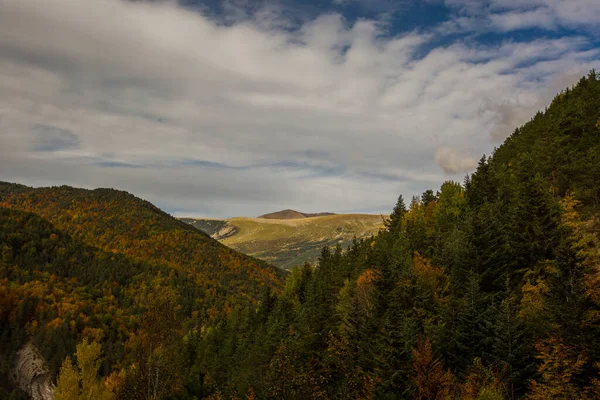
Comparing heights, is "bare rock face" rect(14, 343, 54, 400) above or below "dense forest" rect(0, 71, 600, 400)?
below

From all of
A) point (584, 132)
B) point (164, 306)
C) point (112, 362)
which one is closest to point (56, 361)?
point (112, 362)

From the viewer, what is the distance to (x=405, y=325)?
40.3 metres

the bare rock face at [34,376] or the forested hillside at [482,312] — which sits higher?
the forested hillside at [482,312]

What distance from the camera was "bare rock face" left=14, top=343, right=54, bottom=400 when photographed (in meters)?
140

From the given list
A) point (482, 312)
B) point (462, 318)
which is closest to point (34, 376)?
point (462, 318)

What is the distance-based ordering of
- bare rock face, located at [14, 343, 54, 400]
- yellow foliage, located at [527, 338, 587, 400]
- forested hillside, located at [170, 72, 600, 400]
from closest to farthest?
yellow foliage, located at [527, 338, 587, 400] < forested hillside, located at [170, 72, 600, 400] < bare rock face, located at [14, 343, 54, 400]

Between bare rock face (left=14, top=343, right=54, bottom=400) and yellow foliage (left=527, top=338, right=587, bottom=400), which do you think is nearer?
yellow foliage (left=527, top=338, right=587, bottom=400)

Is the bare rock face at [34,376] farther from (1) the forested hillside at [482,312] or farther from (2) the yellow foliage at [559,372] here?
(2) the yellow foliage at [559,372]

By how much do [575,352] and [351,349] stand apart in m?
25.1

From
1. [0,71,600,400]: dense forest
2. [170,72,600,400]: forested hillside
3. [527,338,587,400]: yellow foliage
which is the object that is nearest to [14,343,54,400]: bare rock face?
[0,71,600,400]: dense forest

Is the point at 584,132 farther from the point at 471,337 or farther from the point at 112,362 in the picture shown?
the point at 112,362

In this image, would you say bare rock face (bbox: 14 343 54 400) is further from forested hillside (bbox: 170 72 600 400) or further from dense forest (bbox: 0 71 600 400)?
forested hillside (bbox: 170 72 600 400)

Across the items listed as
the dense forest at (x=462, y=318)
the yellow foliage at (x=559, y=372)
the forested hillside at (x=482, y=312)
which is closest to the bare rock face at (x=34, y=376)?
the dense forest at (x=462, y=318)

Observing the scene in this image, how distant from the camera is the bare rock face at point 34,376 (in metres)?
140
